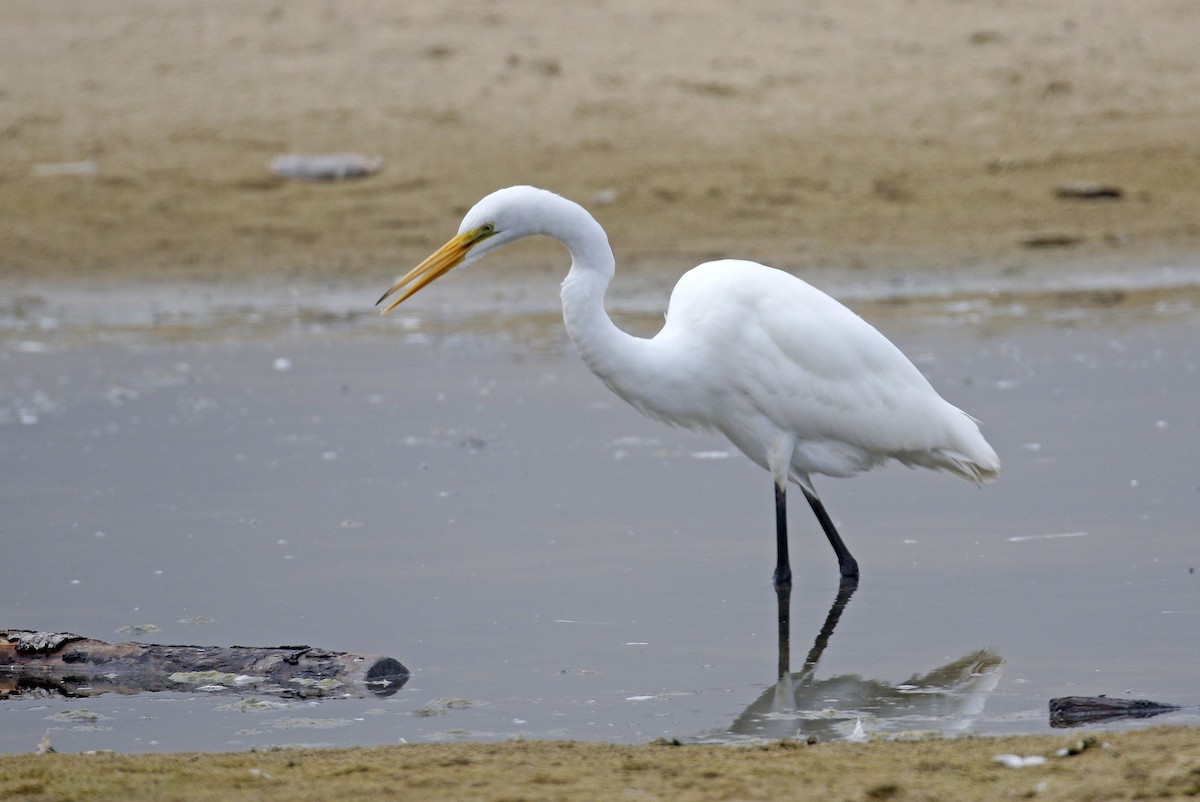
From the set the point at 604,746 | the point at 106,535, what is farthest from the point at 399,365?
the point at 604,746

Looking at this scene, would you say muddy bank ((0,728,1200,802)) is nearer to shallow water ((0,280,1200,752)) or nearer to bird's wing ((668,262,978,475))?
shallow water ((0,280,1200,752))

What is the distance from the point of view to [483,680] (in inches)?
167

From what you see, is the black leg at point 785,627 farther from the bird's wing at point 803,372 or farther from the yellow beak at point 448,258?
the yellow beak at point 448,258

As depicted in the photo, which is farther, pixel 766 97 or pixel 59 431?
pixel 766 97

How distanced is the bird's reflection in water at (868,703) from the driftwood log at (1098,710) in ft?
Answer: 0.68

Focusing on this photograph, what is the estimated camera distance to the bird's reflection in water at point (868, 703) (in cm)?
380

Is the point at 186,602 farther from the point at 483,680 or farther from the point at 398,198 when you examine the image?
the point at 398,198

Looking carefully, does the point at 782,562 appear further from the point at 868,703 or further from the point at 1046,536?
the point at 868,703

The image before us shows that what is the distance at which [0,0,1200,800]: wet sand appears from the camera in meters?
12.2

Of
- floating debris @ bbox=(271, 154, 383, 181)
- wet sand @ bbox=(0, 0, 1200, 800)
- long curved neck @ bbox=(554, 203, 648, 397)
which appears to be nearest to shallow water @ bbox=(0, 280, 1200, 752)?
long curved neck @ bbox=(554, 203, 648, 397)

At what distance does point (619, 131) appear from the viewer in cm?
1328

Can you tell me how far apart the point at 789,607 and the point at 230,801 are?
7.40 ft

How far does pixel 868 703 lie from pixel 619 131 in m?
9.72

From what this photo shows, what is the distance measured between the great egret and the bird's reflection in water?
934 millimetres
